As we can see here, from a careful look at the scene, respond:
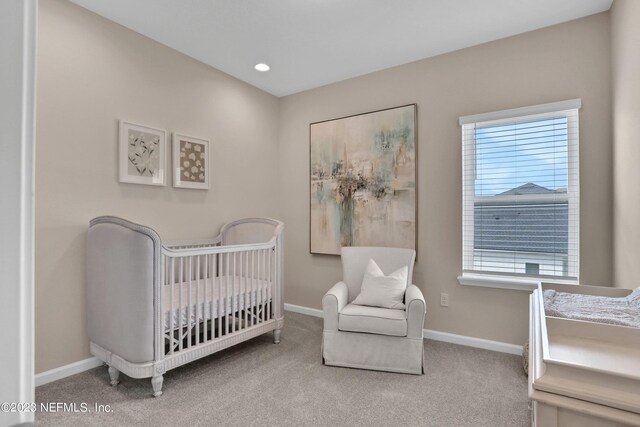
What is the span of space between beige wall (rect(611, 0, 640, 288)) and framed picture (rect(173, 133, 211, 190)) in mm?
3222

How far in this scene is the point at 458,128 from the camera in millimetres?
3049

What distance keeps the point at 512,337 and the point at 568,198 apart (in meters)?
1.21

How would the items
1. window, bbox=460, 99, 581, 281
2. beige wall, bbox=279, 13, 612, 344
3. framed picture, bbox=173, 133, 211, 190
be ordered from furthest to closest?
framed picture, bbox=173, 133, 211, 190, window, bbox=460, 99, 581, 281, beige wall, bbox=279, 13, 612, 344

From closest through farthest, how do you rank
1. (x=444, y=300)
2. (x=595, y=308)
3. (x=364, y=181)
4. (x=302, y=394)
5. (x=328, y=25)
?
(x=595, y=308) < (x=302, y=394) < (x=328, y=25) < (x=444, y=300) < (x=364, y=181)

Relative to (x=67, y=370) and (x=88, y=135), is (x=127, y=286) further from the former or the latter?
(x=88, y=135)

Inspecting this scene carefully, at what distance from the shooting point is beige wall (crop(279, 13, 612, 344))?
250cm

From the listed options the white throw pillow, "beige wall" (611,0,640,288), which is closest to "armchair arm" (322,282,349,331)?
the white throw pillow

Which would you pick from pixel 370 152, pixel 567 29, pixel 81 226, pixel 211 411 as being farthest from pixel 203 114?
pixel 567 29

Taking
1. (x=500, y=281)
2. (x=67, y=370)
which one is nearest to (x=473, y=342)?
(x=500, y=281)

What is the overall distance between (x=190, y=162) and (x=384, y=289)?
82.7 inches

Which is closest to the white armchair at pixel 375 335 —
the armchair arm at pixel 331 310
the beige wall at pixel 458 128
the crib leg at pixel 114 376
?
the armchair arm at pixel 331 310

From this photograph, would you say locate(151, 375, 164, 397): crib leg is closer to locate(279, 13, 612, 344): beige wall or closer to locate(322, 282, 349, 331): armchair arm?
locate(322, 282, 349, 331): armchair arm

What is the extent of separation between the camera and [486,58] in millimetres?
2916

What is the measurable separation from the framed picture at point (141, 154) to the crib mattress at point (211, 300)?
94cm
